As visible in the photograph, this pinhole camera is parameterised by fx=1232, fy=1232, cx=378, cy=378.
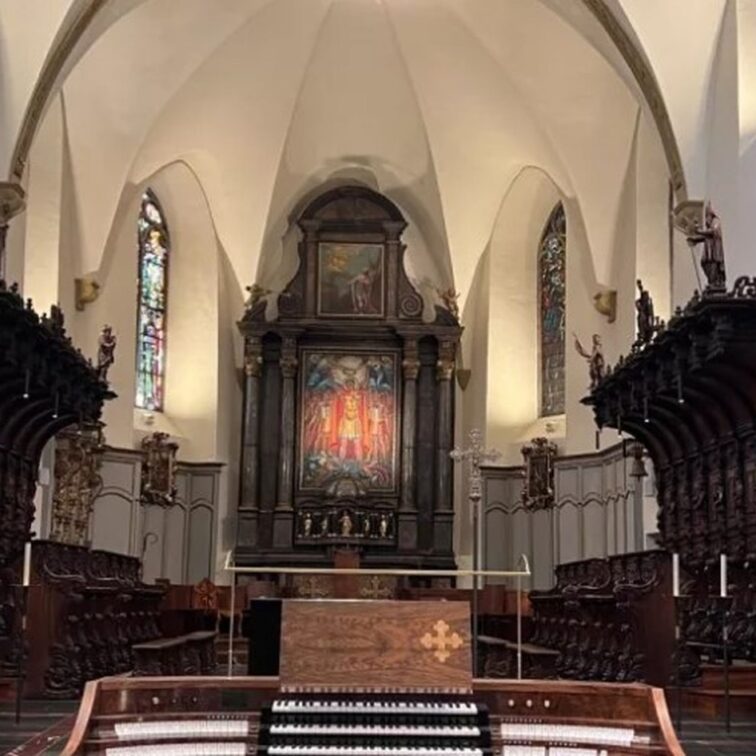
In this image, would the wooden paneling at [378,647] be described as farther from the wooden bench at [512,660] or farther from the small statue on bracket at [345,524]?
the small statue on bracket at [345,524]

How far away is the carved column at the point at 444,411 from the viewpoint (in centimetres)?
2486

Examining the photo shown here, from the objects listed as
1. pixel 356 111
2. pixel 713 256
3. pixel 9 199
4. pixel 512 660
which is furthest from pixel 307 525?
pixel 713 256

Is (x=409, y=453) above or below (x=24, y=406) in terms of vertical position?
above

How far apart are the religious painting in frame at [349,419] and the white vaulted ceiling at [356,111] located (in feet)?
7.60

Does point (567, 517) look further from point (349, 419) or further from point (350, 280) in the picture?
point (350, 280)

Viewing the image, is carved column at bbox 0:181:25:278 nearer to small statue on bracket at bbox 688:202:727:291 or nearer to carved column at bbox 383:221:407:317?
small statue on bracket at bbox 688:202:727:291

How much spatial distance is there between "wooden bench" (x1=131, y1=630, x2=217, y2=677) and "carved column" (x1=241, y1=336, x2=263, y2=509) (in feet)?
22.3

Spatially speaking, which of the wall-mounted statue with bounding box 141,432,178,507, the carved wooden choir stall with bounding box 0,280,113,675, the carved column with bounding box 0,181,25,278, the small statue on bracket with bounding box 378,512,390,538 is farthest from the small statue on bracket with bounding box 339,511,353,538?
the carved column with bounding box 0,181,25,278

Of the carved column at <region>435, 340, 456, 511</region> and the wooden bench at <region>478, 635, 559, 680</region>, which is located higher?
the carved column at <region>435, 340, 456, 511</region>

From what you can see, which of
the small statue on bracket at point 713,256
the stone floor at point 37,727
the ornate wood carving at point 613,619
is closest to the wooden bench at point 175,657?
the stone floor at point 37,727

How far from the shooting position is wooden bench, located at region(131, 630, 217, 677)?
12.9 metres

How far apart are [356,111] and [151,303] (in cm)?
563

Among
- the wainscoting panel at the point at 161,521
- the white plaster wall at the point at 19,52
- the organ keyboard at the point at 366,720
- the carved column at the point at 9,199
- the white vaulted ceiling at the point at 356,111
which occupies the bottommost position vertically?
the organ keyboard at the point at 366,720

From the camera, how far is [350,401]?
25297 millimetres
